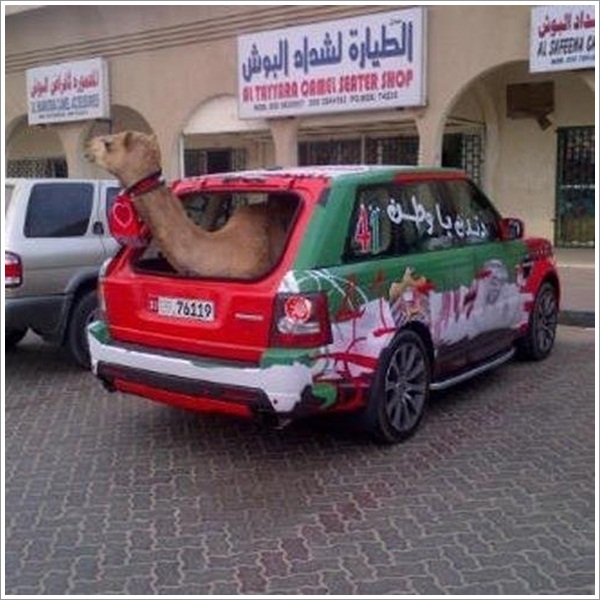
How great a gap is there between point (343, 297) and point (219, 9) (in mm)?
9919

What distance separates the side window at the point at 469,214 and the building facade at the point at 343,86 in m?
4.65

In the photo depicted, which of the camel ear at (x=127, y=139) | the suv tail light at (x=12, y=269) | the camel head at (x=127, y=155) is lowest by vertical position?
the suv tail light at (x=12, y=269)

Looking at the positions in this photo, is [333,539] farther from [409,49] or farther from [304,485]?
[409,49]

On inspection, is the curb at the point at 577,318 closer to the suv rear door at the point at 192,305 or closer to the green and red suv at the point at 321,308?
the green and red suv at the point at 321,308

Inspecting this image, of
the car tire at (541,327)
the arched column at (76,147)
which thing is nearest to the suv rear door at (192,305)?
the car tire at (541,327)

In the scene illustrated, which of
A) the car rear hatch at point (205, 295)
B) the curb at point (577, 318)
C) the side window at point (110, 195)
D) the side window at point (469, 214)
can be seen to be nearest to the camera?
the car rear hatch at point (205, 295)

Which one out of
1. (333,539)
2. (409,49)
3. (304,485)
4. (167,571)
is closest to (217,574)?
(167,571)

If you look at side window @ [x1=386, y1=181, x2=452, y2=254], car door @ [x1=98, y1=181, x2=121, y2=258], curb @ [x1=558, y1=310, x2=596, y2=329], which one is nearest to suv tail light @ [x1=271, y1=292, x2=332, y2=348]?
side window @ [x1=386, y1=181, x2=452, y2=254]

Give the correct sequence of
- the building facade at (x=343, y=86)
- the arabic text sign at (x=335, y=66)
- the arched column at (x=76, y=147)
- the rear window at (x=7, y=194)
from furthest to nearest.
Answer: the arched column at (x=76, y=147) → the arabic text sign at (x=335, y=66) → the building facade at (x=343, y=86) → the rear window at (x=7, y=194)

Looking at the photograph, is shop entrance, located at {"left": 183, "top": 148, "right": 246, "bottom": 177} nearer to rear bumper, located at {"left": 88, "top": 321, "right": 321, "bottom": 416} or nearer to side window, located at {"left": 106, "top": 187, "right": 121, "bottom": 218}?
side window, located at {"left": 106, "top": 187, "right": 121, "bottom": 218}

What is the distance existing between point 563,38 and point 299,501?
7831 mm

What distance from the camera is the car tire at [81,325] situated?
6.90 meters

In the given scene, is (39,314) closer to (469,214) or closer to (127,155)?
(127,155)

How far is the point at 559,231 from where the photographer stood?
1408cm
